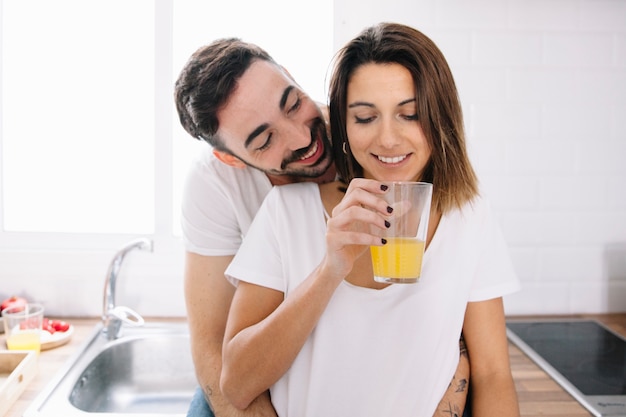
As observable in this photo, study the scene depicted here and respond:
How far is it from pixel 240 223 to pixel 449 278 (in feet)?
1.76

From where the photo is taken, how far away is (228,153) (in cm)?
146

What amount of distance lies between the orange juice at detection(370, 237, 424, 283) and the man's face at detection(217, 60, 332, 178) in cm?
40

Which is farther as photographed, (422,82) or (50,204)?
(50,204)

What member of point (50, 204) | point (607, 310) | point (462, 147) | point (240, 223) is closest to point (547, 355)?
point (607, 310)

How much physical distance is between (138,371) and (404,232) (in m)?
1.25

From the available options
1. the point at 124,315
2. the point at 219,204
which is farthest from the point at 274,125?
the point at 124,315

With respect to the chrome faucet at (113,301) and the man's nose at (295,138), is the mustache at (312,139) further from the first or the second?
the chrome faucet at (113,301)

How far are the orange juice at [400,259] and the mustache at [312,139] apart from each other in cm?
40

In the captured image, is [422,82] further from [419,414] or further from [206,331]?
[206,331]

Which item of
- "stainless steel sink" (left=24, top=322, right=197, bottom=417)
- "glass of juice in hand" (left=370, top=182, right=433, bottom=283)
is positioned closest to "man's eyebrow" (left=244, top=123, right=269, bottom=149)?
"glass of juice in hand" (left=370, top=182, right=433, bottom=283)

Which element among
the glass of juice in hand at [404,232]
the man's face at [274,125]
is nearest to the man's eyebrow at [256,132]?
the man's face at [274,125]

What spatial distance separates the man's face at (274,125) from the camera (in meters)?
1.35

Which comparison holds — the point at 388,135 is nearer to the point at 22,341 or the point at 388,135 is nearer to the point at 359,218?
the point at 359,218

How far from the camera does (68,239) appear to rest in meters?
2.17
